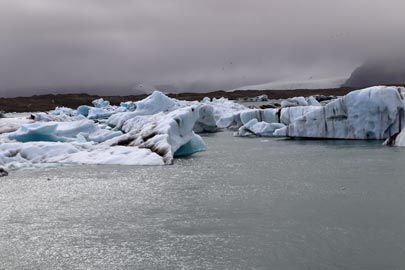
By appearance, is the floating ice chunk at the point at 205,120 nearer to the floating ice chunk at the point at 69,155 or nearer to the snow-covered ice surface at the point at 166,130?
the snow-covered ice surface at the point at 166,130

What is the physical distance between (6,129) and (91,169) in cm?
1153

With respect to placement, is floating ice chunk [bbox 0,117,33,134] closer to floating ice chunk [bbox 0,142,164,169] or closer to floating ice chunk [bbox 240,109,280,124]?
floating ice chunk [bbox 0,142,164,169]

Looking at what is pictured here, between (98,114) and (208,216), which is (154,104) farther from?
(208,216)

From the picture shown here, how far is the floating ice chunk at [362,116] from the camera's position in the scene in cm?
2034

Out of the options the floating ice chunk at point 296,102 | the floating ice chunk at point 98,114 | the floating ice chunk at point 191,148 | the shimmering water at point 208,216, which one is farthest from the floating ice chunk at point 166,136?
the floating ice chunk at point 98,114

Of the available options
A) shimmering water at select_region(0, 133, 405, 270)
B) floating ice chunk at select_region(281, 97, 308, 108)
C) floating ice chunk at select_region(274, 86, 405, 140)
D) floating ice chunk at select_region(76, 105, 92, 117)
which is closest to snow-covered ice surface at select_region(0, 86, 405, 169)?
→ floating ice chunk at select_region(274, 86, 405, 140)

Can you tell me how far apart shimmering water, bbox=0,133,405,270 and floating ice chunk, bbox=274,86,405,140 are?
20.5 ft

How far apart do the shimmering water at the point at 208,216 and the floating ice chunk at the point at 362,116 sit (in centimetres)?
624

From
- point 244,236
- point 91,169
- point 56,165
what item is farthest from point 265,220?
point 56,165

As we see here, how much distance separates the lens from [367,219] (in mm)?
8117

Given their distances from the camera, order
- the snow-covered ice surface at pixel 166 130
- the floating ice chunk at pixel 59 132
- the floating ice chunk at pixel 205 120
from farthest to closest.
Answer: the floating ice chunk at pixel 205 120 → the floating ice chunk at pixel 59 132 → the snow-covered ice surface at pixel 166 130

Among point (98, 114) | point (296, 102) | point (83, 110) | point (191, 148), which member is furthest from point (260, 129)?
point (83, 110)

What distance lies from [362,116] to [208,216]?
47.2ft

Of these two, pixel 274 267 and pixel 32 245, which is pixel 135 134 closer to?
pixel 32 245
